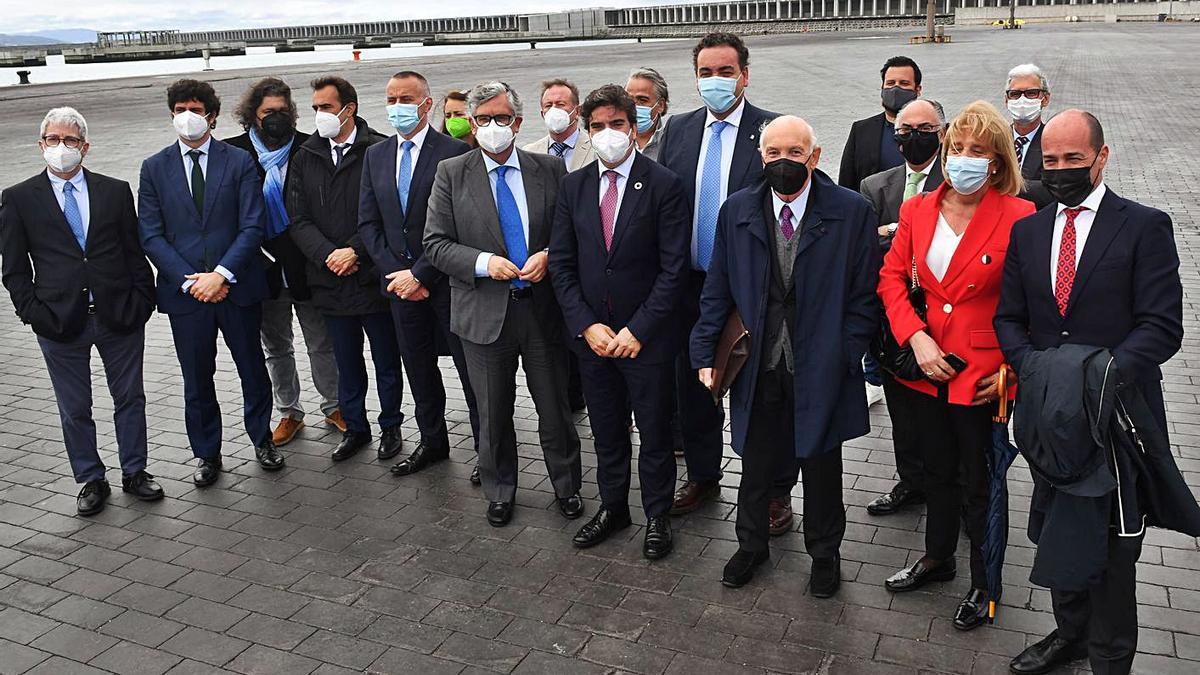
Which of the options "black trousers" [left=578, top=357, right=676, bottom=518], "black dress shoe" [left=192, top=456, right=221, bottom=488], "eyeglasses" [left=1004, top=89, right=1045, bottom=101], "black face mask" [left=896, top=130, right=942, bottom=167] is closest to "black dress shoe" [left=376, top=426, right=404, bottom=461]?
"black dress shoe" [left=192, top=456, right=221, bottom=488]

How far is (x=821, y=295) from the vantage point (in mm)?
4277

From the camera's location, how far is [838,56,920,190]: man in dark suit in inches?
229

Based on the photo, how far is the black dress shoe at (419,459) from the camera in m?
6.08

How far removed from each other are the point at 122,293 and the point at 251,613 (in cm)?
215

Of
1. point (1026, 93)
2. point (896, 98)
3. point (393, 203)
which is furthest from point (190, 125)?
point (1026, 93)

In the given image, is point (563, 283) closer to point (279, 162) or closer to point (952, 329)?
point (952, 329)

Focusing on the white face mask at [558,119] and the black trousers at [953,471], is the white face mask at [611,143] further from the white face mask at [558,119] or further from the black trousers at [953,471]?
the black trousers at [953,471]

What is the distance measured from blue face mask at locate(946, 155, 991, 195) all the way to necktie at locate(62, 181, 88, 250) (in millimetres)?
4484

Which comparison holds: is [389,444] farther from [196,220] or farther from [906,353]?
[906,353]

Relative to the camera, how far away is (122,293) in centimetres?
566

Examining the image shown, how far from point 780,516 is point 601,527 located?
2.99ft

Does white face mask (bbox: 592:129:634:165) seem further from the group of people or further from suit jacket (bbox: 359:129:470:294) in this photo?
suit jacket (bbox: 359:129:470:294)

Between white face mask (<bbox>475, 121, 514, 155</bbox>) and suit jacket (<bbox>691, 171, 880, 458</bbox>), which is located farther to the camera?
white face mask (<bbox>475, 121, 514, 155</bbox>)

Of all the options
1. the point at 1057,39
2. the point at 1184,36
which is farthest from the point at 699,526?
the point at 1184,36
